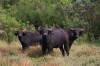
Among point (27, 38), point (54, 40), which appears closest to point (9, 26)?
point (27, 38)

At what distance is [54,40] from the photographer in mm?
18078

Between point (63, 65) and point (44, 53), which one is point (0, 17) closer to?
point (44, 53)

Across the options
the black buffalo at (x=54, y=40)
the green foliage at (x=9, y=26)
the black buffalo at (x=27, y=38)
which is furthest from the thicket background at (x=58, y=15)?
the black buffalo at (x=54, y=40)

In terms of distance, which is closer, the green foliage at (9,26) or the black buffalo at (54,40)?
the black buffalo at (54,40)

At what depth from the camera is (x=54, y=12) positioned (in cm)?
2672

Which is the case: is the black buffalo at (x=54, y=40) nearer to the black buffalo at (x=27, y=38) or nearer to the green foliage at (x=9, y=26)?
the black buffalo at (x=27, y=38)

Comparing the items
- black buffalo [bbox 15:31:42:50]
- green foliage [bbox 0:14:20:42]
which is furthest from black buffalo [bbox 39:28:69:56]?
green foliage [bbox 0:14:20:42]

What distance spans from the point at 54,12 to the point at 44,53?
9537 mm

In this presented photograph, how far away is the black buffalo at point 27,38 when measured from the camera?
63.0ft

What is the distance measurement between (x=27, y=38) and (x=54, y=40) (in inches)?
83.1

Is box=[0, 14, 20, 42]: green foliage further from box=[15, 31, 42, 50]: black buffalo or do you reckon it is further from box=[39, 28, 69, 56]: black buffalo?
box=[39, 28, 69, 56]: black buffalo

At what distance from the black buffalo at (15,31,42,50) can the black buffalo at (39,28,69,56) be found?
151cm

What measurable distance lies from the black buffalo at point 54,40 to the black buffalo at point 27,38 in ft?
4.96

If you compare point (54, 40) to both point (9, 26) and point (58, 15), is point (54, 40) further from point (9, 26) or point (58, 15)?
point (58, 15)
